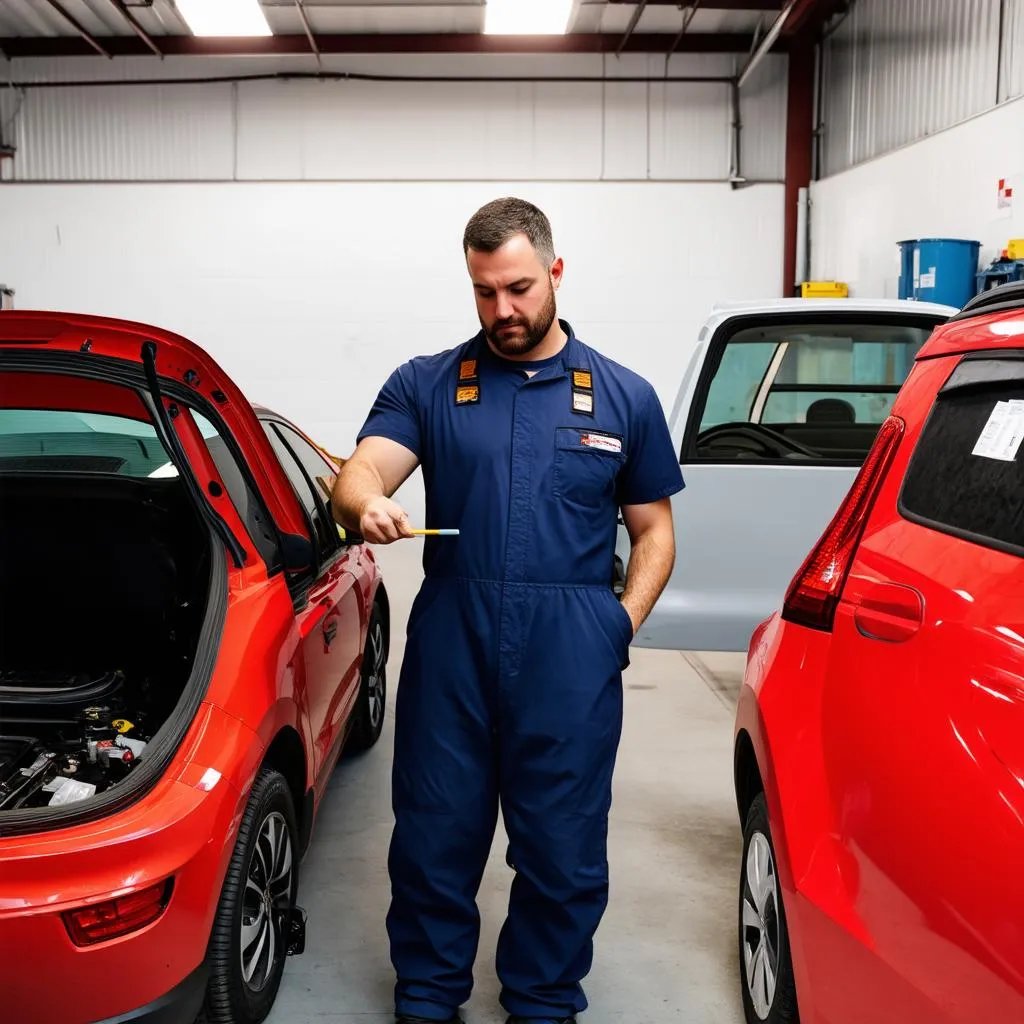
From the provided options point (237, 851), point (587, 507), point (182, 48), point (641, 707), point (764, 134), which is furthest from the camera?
point (764, 134)

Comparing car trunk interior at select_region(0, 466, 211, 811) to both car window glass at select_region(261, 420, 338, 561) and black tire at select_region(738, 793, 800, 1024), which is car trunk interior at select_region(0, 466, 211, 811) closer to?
car window glass at select_region(261, 420, 338, 561)

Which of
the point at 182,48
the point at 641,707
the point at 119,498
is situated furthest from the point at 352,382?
the point at 119,498

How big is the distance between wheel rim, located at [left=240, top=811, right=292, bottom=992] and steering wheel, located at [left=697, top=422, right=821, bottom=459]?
6.48 feet

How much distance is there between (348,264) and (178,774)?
886 cm

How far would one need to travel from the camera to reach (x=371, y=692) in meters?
3.79

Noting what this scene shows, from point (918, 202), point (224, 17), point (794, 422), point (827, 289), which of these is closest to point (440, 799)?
point (794, 422)

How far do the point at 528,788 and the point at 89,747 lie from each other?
86 centimetres

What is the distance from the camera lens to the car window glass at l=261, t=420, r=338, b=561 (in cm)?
318

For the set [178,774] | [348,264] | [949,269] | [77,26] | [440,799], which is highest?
[77,26]

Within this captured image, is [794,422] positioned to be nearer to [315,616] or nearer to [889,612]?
[315,616]

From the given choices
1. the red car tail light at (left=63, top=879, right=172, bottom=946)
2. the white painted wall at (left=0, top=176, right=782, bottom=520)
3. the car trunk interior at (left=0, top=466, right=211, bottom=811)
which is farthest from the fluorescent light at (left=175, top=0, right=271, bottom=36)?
the red car tail light at (left=63, top=879, right=172, bottom=946)

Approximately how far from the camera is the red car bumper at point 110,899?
1.58 meters

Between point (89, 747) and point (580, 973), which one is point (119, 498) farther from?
point (580, 973)

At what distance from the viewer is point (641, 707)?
4.50 metres
